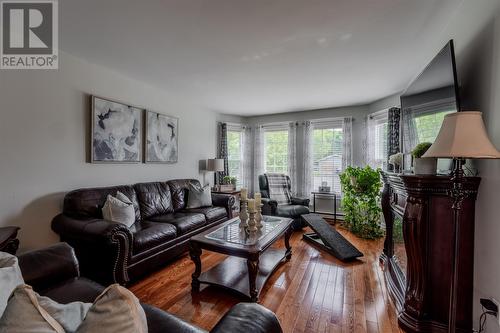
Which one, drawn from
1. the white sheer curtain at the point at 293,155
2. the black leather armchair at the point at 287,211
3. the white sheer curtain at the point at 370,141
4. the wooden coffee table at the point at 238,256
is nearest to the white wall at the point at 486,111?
the wooden coffee table at the point at 238,256

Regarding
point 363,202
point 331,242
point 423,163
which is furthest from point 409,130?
point 363,202

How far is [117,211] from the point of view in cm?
252

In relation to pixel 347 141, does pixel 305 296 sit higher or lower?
lower

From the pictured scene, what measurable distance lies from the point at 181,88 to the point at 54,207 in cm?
234

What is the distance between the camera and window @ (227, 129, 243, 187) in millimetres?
5590

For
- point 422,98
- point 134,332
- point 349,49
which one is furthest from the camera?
point 349,49

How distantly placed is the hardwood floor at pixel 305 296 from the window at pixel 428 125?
1.46 m

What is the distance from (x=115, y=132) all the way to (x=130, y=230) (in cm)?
148

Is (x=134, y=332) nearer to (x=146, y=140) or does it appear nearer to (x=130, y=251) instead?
(x=130, y=251)

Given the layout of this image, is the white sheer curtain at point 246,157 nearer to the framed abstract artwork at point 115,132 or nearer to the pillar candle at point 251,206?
the framed abstract artwork at point 115,132

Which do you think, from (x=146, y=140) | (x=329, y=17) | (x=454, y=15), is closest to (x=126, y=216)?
(x=146, y=140)

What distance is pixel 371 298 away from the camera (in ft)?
6.82

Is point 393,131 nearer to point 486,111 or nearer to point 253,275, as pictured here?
point 486,111

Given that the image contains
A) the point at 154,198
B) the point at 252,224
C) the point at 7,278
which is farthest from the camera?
the point at 154,198
